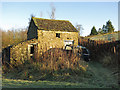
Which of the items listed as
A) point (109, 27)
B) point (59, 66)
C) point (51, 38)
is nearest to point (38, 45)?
point (51, 38)

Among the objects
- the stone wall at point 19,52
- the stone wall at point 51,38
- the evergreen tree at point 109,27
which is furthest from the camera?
the evergreen tree at point 109,27

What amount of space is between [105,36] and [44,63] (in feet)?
55.2

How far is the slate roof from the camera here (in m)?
17.7

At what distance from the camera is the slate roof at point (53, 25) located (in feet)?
58.2

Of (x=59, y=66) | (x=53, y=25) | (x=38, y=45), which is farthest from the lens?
(x=53, y=25)

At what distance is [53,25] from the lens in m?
18.9

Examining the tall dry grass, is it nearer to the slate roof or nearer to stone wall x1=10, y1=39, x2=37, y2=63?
stone wall x1=10, y1=39, x2=37, y2=63

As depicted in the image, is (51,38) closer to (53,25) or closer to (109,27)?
(53,25)

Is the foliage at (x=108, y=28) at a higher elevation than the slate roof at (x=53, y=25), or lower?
higher

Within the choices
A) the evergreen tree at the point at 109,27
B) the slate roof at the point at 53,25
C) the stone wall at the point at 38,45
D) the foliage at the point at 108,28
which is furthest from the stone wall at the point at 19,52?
the foliage at the point at 108,28

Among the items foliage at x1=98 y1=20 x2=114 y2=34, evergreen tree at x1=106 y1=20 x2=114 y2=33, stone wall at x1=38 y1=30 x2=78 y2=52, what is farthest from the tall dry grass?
foliage at x1=98 y1=20 x2=114 y2=34

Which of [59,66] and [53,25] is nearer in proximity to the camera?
[59,66]

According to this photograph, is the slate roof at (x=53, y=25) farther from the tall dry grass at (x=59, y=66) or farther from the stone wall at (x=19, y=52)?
the tall dry grass at (x=59, y=66)

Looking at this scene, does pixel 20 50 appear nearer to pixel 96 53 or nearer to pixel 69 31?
pixel 69 31
